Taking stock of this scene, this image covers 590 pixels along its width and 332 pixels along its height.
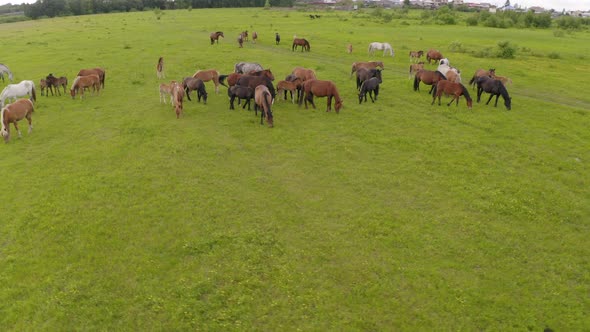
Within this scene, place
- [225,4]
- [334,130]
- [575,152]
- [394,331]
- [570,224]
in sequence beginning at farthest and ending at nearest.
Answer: [225,4] → [334,130] → [575,152] → [570,224] → [394,331]

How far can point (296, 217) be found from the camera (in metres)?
10.3

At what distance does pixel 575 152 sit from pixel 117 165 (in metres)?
17.1

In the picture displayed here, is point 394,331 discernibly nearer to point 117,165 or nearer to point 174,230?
point 174,230

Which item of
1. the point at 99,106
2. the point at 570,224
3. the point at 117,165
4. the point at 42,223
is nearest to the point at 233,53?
the point at 99,106

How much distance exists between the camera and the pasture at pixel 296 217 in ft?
24.6

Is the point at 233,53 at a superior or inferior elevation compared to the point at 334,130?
superior

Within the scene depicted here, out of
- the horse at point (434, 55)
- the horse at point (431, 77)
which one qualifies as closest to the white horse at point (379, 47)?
the horse at point (434, 55)

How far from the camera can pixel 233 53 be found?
32719mm

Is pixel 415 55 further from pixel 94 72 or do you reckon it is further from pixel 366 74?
pixel 94 72

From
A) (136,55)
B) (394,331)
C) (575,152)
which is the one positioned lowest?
(394,331)

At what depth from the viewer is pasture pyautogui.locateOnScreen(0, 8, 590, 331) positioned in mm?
7504

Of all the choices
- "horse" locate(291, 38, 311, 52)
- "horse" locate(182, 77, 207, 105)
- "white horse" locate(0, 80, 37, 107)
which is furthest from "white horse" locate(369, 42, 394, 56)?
"white horse" locate(0, 80, 37, 107)

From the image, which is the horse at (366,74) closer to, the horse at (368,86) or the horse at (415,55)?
the horse at (368,86)

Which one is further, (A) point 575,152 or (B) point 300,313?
(A) point 575,152
